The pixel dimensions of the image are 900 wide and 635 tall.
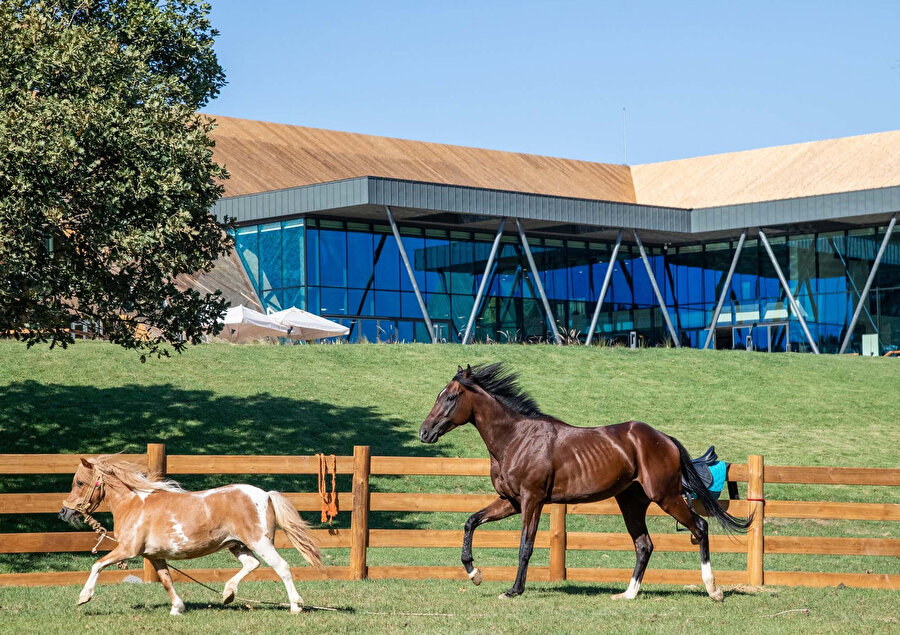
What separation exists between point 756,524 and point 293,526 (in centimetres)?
582

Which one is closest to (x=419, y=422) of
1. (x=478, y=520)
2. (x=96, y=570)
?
(x=478, y=520)

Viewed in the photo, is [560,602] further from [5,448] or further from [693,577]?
[5,448]

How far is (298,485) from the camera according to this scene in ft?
65.0

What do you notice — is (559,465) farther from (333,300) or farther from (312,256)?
(312,256)

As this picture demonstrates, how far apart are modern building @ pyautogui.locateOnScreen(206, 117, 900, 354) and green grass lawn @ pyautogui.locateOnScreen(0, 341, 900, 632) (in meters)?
9.03

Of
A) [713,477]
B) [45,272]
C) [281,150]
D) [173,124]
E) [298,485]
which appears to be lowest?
[298,485]

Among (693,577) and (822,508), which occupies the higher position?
(822,508)

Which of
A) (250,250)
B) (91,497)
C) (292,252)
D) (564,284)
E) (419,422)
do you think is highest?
(250,250)

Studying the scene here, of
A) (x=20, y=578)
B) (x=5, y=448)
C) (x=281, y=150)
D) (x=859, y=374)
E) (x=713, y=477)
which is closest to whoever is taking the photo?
(x=20, y=578)

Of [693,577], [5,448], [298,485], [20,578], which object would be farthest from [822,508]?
[5,448]

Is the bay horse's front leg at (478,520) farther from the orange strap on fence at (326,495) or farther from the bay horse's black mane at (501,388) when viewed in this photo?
the orange strap on fence at (326,495)

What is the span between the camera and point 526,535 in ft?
35.2

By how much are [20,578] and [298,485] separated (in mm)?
8859

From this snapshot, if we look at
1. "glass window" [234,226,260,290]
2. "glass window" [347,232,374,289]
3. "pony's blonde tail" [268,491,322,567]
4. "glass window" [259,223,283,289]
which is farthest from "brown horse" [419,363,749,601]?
"glass window" [234,226,260,290]
